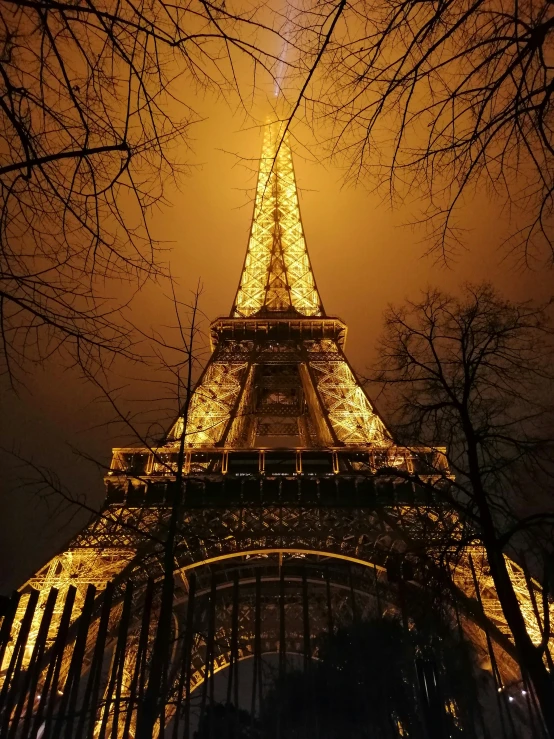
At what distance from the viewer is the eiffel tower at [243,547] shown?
22.8ft

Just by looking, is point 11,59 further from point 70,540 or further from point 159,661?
point 70,540

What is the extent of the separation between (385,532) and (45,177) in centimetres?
1281

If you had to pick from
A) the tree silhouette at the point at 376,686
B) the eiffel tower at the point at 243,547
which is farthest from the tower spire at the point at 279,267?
the tree silhouette at the point at 376,686

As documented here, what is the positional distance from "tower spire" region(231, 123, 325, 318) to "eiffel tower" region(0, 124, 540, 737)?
21cm

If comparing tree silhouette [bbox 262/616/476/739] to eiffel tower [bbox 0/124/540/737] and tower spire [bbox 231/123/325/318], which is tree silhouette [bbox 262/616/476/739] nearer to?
eiffel tower [bbox 0/124/540/737]

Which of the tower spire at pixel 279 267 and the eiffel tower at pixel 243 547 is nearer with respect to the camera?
the eiffel tower at pixel 243 547

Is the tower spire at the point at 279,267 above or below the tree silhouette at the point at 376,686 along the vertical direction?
above

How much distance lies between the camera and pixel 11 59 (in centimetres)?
257

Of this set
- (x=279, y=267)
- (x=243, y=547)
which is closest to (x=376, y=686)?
(x=243, y=547)

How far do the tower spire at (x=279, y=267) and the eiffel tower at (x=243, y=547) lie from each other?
208 millimetres

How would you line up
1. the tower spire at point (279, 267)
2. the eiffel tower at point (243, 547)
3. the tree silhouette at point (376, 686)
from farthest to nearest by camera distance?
the tower spire at point (279, 267)
the tree silhouette at point (376, 686)
the eiffel tower at point (243, 547)

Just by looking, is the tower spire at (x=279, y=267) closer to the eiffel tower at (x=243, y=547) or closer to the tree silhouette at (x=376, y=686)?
the eiffel tower at (x=243, y=547)

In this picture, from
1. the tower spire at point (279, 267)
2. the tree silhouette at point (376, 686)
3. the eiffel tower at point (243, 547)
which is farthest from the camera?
the tower spire at point (279, 267)

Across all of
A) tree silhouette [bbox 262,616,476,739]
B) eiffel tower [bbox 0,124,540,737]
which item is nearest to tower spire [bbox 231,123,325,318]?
eiffel tower [bbox 0,124,540,737]
